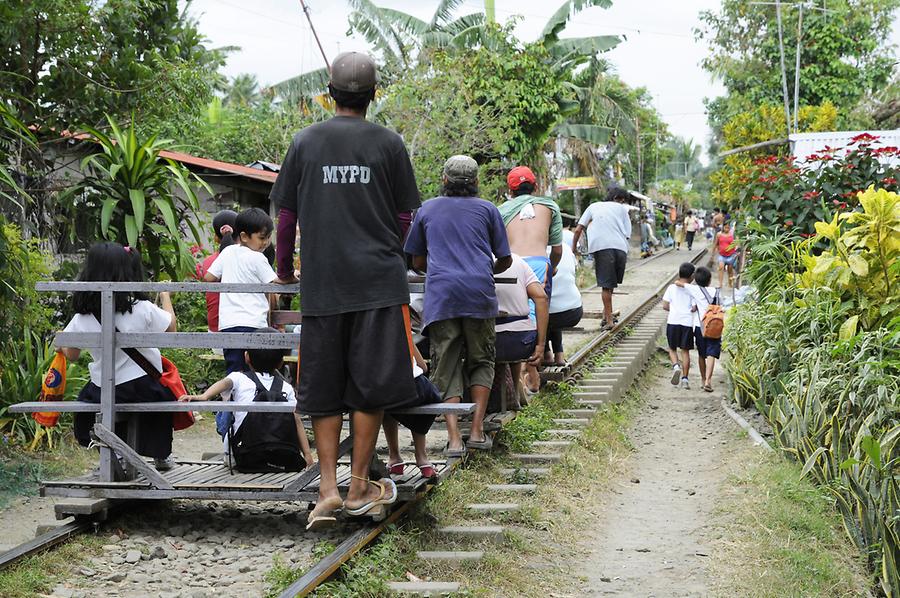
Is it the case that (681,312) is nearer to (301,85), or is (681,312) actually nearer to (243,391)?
(243,391)

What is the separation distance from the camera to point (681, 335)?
1200 cm

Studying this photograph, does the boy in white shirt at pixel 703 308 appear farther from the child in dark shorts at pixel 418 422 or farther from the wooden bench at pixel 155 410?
the wooden bench at pixel 155 410

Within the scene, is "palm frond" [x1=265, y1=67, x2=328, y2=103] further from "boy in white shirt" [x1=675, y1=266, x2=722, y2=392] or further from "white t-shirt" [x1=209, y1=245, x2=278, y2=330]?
"white t-shirt" [x1=209, y1=245, x2=278, y2=330]

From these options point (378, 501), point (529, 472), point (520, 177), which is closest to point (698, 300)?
point (520, 177)

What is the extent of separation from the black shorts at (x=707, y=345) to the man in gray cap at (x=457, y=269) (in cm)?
596

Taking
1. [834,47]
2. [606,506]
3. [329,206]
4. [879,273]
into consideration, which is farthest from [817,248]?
[834,47]

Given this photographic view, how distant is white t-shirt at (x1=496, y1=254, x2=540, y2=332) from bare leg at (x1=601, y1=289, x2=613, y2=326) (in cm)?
584

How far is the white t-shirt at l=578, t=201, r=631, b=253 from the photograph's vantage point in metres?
12.3

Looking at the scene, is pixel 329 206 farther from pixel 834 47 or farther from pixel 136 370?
pixel 834 47

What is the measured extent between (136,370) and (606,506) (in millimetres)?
3200

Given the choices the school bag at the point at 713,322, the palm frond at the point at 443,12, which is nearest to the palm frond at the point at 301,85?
the palm frond at the point at 443,12

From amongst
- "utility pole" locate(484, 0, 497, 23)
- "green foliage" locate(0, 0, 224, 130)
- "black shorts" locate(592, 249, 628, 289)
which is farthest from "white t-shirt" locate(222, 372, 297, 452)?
"utility pole" locate(484, 0, 497, 23)

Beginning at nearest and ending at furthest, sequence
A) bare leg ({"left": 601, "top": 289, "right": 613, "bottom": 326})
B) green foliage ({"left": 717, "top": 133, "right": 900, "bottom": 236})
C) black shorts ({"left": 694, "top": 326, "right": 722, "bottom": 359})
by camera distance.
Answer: green foliage ({"left": 717, "top": 133, "right": 900, "bottom": 236}) → black shorts ({"left": 694, "top": 326, "right": 722, "bottom": 359}) → bare leg ({"left": 601, "top": 289, "right": 613, "bottom": 326})

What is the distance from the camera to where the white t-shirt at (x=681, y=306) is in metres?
11.9
